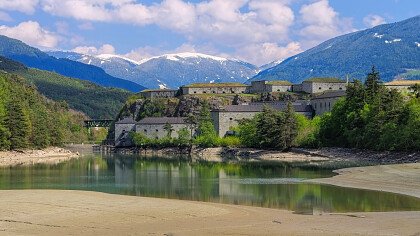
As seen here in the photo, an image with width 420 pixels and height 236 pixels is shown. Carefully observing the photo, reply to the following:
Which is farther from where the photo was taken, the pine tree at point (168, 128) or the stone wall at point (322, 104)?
the pine tree at point (168, 128)

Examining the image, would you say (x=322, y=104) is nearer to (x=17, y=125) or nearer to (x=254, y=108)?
(x=254, y=108)

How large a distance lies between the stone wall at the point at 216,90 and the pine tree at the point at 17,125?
3293 inches

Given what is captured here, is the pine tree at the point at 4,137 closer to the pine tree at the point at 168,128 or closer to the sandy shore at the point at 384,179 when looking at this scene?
the pine tree at the point at 168,128

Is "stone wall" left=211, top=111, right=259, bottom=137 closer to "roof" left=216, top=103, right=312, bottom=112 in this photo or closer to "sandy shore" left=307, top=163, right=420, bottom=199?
"roof" left=216, top=103, right=312, bottom=112

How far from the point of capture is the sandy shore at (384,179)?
48.0m

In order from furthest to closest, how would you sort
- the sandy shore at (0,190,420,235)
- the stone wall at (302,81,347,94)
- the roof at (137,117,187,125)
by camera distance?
1. the stone wall at (302,81,347,94)
2. the roof at (137,117,187,125)
3. the sandy shore at (0,190,420,235)

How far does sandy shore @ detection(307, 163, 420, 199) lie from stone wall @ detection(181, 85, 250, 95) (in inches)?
4926

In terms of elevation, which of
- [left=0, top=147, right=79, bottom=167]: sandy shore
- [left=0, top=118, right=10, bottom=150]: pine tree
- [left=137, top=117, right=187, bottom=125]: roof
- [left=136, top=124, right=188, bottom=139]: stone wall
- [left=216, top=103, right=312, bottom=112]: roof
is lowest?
[left=0, top=147, right=79, bottom=167]: sandy shore

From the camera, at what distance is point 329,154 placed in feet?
324

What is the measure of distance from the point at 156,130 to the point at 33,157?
57345 mm

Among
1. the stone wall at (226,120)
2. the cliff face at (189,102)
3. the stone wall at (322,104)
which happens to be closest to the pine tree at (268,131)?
the stone wall at (322,104)

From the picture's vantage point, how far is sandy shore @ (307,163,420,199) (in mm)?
47969

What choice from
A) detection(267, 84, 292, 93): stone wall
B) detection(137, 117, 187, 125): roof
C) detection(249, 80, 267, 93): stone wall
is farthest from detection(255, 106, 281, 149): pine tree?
detection(249, 80, 267, 93): stone wall

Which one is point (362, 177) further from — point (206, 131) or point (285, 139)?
point (206, 131)
